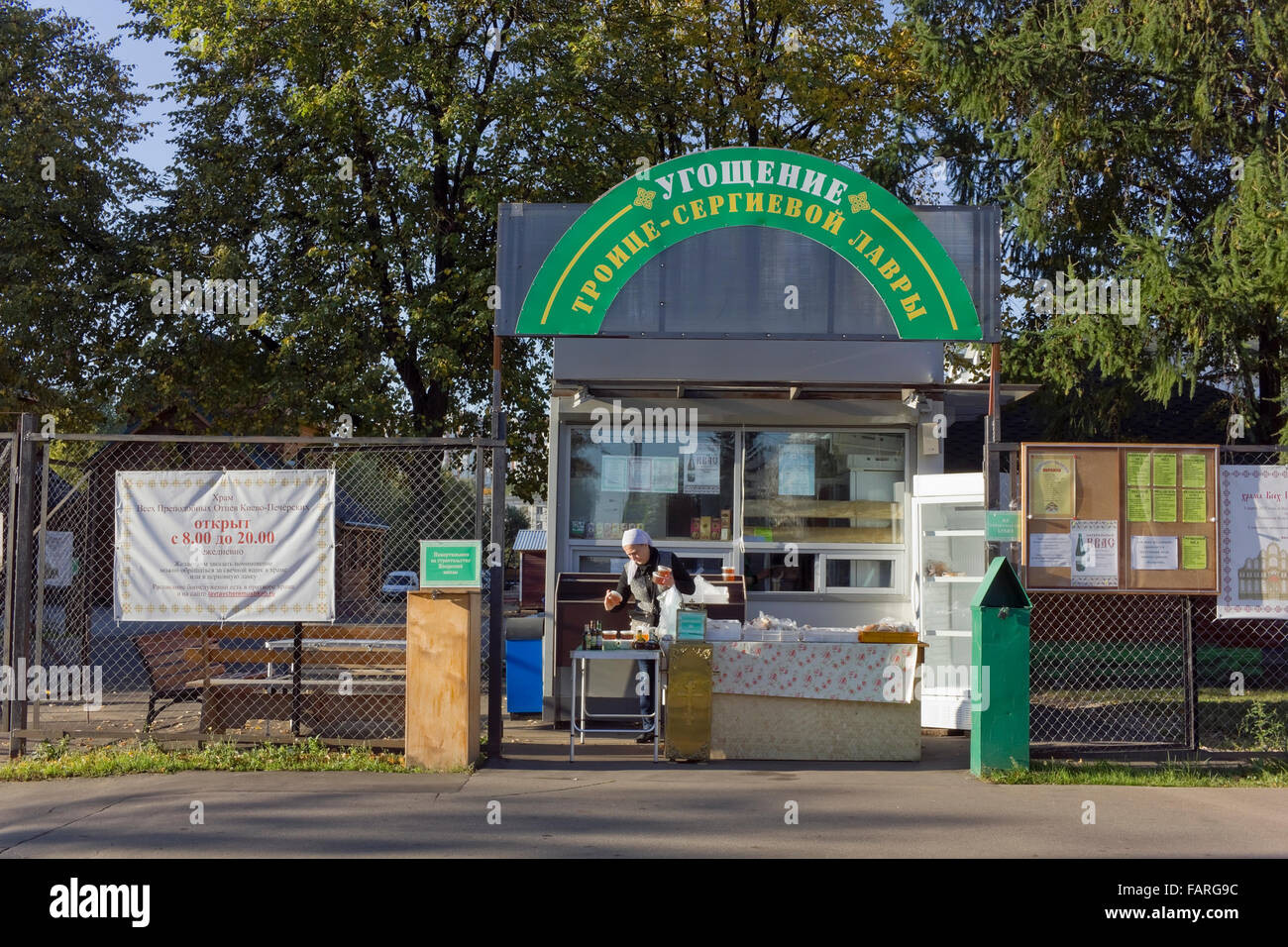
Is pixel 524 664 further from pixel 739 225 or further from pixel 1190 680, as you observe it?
pixel 1190 680

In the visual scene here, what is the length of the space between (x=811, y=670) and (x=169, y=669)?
5376mm

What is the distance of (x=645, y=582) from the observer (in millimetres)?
10359

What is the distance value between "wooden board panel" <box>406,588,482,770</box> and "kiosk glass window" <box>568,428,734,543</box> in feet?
11.1

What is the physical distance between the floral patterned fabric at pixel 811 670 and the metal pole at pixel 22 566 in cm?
542

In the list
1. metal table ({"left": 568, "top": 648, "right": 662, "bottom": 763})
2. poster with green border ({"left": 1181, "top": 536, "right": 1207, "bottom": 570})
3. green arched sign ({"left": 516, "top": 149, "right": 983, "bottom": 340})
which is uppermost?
green arched sign ({"left": 516, "top": 149, "right": 983, "bottom": 340})

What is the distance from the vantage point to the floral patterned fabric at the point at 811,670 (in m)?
9.57

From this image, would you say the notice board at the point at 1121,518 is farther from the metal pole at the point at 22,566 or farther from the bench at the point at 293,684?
the metal pole at the point at 22,566

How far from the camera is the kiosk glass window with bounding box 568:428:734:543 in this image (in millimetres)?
12352

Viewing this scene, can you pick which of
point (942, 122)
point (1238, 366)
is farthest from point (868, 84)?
point (1238, 366)

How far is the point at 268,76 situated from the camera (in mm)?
21344

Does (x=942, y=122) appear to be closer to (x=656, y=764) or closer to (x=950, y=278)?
(x=950, y=278)

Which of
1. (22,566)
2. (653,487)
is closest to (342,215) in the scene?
(653,487)

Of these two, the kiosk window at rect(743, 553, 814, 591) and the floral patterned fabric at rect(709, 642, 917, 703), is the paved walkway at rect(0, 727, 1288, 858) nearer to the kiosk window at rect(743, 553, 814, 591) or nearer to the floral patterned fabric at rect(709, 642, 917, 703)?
the floral patterned fabric at rect(709, 642, 917, 703)

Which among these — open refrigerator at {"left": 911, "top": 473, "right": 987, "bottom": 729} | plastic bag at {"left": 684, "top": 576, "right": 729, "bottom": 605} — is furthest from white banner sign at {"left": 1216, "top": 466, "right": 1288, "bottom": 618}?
plastic bag at {"left": 684, "top": 576, "right": 729, "bottom": 605}
